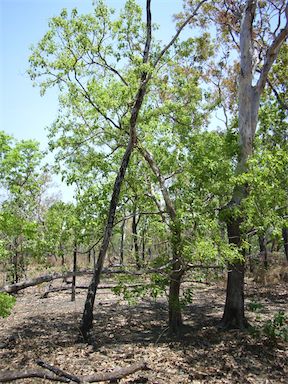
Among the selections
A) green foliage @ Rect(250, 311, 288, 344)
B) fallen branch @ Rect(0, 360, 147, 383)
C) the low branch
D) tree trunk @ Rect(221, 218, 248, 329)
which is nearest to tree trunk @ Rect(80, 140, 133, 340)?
fallen branch @ Rect(0, 360, 147, 383)

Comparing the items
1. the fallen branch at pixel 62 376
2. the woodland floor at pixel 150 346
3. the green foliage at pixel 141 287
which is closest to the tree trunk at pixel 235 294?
the woodland floor at pixel 150 346

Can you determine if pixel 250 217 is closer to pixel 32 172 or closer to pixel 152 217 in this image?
pixel 152 217

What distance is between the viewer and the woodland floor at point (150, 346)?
7.07 meters

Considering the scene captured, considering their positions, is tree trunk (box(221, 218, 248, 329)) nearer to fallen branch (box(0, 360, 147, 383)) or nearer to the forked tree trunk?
the forked tree trunk

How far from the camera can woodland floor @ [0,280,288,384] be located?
23.2ft

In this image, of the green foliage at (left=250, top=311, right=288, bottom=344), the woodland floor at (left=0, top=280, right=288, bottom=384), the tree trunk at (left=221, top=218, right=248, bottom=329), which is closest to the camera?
the woodland floor at (left=0, top=280, right=288, bottom=384)

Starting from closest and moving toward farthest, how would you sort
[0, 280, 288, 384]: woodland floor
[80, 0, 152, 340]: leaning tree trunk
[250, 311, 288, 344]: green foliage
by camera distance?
[0, 280, 288, 384]: woodland floor
[250, 311, 288, 344]: green foliage
[80, 0, 152, 340]: leaning tree trunk

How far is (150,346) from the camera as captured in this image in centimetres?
858

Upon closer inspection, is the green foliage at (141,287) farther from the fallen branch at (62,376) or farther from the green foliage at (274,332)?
the green foliage at (274,332)

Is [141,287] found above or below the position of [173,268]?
below

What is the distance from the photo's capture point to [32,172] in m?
17.4

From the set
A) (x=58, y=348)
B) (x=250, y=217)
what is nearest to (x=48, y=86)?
(x=250, y=217)

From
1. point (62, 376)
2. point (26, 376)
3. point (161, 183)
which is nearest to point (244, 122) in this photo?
point (161, 183)

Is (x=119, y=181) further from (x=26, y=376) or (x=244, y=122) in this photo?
(x=26, y=376)
